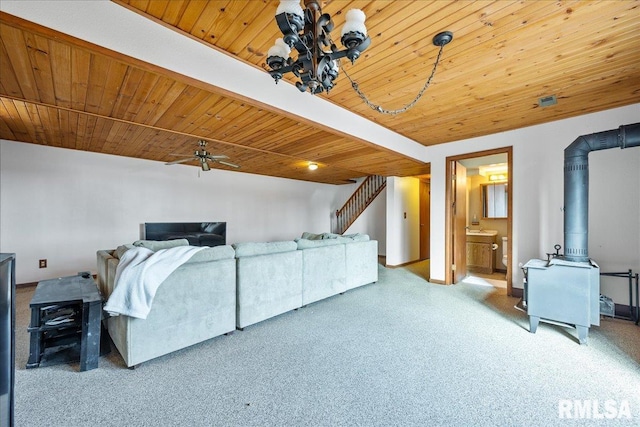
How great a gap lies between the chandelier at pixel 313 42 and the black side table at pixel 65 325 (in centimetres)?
232

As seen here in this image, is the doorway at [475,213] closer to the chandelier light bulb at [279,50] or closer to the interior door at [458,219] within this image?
the interior door at [458,219]

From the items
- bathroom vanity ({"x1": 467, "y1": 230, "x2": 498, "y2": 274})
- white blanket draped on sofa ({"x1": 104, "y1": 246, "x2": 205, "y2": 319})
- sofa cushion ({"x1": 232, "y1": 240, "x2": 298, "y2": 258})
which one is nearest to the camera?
white blanket draped on sofa ({"x1": 104, "y1": 246, "x2": 205, "y2": 319})

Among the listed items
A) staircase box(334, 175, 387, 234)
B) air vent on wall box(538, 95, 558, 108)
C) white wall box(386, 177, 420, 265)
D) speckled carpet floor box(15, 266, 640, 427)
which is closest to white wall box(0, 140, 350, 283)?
speckled carpet floor box(15, 266, 640, 427)

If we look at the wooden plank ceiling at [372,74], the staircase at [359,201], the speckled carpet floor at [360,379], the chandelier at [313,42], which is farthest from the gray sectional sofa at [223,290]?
the staircase at [359,201]

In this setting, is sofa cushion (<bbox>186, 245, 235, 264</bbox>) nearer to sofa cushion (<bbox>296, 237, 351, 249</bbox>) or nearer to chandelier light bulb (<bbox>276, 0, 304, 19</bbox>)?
sofa cushion (<bbox>296, 237, 351, 249</bbox>)

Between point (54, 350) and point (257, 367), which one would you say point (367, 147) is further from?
point (54, 350)

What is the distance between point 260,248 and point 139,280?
1.15 metres

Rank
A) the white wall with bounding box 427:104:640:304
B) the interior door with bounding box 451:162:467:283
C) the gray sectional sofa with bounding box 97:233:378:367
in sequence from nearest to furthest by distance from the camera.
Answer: the gray sectional sofa with bounding box 97:233:378:367 → the white wall with bounding box 427:104:640:304 → the interior door with bounding box 451:162:467:283

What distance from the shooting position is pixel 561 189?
3.48 meters

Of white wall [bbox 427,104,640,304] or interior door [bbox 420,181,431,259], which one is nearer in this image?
white wall [bbox 427,104,640,304]

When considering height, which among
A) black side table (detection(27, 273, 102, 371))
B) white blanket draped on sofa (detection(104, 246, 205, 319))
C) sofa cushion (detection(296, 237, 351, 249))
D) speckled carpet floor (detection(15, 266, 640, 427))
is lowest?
speckled carpet floor (detection(15, 266, 640, 427))

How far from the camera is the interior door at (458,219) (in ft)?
14.8

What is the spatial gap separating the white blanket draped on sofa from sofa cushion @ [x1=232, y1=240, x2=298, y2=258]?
22.6 inches

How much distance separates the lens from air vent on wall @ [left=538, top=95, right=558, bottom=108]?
9.37 ft
